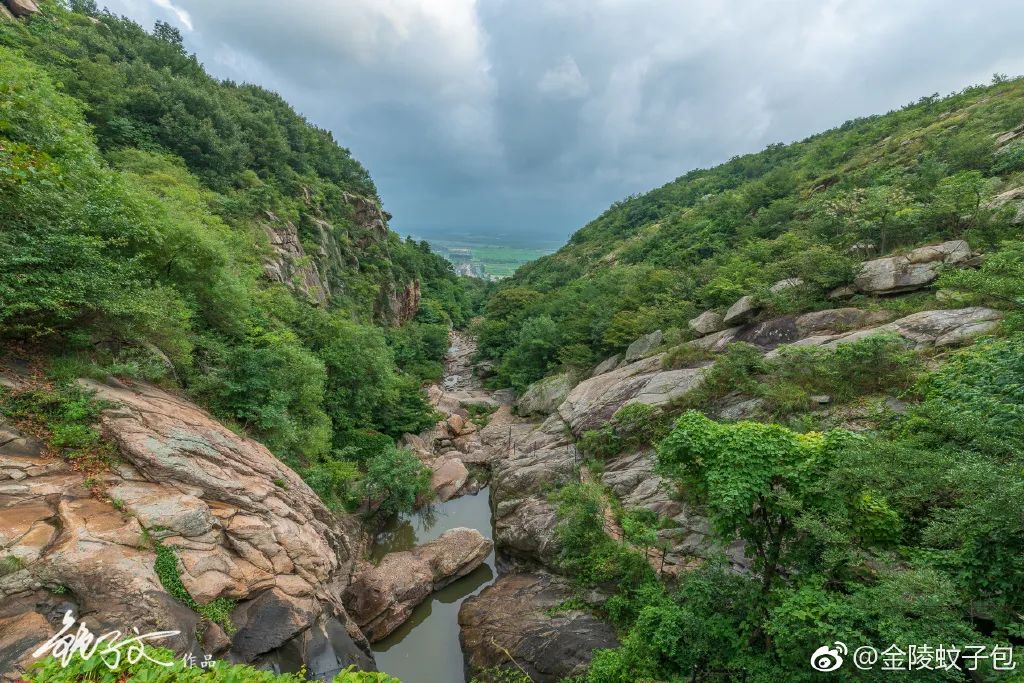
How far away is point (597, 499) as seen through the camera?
39.6 feet

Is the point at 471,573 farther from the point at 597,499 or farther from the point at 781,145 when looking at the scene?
the point at 781,145

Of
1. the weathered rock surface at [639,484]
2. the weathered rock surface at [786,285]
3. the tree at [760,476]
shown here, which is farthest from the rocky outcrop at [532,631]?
the weathered rock surface at [786,285]

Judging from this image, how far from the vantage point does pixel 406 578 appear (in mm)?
13500

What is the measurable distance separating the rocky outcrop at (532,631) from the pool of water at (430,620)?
62 centimetres

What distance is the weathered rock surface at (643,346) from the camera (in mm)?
21516

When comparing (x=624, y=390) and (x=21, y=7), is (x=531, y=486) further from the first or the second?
(x=21, y=7)

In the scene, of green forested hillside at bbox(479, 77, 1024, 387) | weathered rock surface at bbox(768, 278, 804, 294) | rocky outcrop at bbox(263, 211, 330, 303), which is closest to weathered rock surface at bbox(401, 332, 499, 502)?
green forested hillside at bbox(479, 77, 1024, 387)

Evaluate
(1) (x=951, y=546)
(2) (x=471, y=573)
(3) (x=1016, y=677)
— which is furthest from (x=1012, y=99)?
(2) (x=471, y=573)

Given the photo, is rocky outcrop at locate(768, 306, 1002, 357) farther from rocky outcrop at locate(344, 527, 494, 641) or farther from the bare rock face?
the bare rock face

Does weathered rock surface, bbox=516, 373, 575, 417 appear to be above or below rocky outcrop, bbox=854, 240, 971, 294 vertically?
below

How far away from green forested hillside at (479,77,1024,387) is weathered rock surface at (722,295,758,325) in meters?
0.67

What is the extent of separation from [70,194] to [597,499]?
15.2 m

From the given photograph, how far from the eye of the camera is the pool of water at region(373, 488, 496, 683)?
38.7ft

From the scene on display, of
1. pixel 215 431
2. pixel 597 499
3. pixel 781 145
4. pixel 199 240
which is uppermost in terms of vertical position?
pixel 781 145
